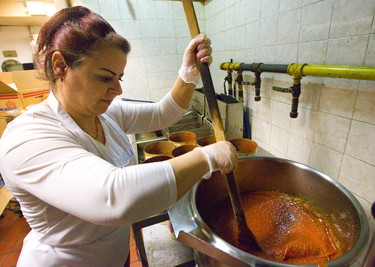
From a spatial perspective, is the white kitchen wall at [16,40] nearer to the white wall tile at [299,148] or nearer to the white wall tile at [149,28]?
the white wall tile at [149,28]

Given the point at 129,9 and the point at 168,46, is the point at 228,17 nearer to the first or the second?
the point at 168,46

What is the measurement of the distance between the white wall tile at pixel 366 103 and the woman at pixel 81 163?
21.5 inches

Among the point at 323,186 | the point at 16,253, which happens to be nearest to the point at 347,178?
the point at 323,186

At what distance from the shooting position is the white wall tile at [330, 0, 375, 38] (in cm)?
69

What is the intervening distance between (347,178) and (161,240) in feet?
2.94

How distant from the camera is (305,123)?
3.30ft

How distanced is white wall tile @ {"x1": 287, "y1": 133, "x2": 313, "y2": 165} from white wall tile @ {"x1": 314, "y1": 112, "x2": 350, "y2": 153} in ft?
0.23

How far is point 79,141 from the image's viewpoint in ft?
2.15

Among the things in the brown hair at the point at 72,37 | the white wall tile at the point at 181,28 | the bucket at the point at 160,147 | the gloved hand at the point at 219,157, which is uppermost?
the white wall tile at the point at 181,28

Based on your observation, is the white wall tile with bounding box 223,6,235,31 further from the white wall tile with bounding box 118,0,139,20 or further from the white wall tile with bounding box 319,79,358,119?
the white wall tile with bounding box 319,79,358,119

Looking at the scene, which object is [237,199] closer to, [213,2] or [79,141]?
[79,141]

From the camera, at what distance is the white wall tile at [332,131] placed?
83cm

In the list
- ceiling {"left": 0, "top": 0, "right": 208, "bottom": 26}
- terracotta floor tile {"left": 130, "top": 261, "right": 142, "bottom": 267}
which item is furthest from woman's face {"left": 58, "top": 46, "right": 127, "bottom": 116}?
ceiling {"left": 0, "top": 0, "right": 208, "bottom": 26}

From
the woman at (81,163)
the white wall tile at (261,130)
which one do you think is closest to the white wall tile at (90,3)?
the woman at (81,163)
